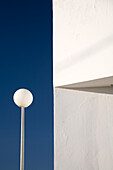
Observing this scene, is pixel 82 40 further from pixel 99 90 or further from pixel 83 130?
pixel 83 130

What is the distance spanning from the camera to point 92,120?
2.47 metres

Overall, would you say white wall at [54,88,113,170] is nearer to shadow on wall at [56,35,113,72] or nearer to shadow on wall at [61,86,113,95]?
shadow on wall at [61,86,113,95]

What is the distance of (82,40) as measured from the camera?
2.39 metres

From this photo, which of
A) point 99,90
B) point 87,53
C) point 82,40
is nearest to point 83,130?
point 99,90

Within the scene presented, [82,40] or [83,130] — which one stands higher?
[82,40]

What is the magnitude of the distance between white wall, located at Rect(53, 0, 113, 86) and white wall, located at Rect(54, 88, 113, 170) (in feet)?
0.78

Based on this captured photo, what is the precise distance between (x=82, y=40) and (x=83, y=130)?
842 millimetres

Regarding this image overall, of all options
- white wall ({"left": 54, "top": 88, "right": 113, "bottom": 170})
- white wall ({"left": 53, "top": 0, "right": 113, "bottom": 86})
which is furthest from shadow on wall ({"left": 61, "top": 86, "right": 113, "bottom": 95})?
white wall ({"left": 53, "top": 0, "right": 113, "bottom": 86})

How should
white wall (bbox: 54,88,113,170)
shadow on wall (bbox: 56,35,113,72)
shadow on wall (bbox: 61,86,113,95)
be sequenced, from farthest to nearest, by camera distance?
shadow on wall (bbox: 61,86,113,95)
white wall (bbox: 54,88,113,170)
shadow on wall (bbox: 56,35,113,72)

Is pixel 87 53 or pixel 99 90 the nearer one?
pixel 87 53

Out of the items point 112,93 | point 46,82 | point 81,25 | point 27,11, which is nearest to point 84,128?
point 112,93

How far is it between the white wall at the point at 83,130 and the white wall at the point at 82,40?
0.78ft

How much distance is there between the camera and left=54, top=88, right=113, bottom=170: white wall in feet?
7.61

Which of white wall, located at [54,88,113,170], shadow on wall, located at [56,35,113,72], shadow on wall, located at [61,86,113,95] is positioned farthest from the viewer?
shadow on wall, located at [61,86,113,95]
